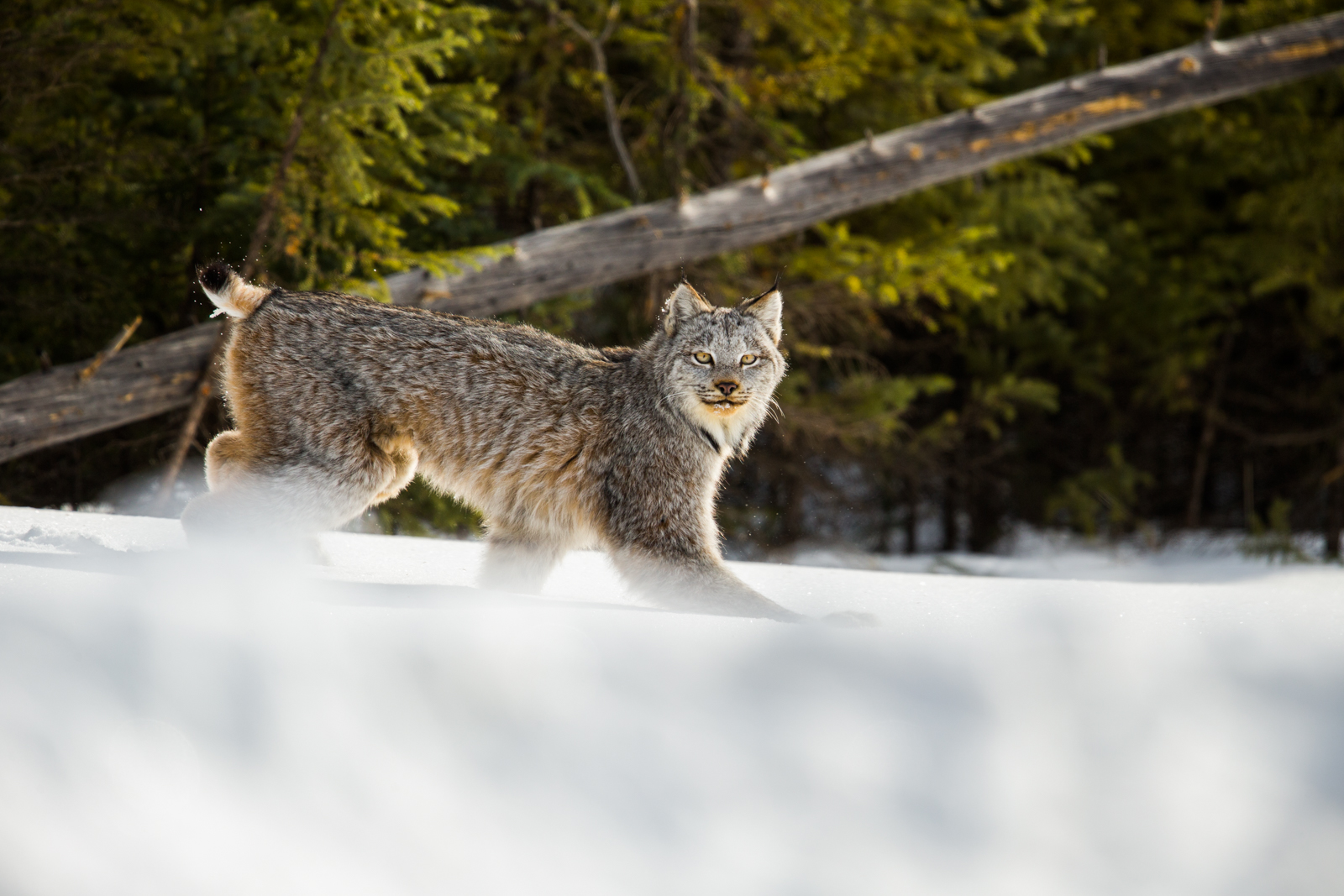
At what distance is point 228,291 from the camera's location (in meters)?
4.12

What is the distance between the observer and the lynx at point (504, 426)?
12.9ft

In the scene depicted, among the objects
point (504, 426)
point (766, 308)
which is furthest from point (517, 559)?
point (766, 308)

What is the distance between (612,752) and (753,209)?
576 cm

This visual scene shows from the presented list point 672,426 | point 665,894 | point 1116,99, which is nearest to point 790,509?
point 1116,99

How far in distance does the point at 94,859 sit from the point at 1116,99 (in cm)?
845

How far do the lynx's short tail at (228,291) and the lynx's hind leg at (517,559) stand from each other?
1274 mm

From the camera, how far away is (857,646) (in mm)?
3053

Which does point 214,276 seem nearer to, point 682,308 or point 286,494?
point 286,494

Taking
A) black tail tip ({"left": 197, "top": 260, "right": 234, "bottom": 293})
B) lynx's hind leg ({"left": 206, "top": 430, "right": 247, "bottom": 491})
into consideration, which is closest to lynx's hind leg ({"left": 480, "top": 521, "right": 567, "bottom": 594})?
lynx's hind leg ({"left": 206, "top": 430, "right": 247, "bottom": 491})

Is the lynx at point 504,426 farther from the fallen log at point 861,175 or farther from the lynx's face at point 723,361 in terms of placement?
the fallen log at point 861,175

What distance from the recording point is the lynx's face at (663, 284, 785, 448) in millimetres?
4129

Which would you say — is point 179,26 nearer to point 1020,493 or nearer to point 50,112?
point 50,112

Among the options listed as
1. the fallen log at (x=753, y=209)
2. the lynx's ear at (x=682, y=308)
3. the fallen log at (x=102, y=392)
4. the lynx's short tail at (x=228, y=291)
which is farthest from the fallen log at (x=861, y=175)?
the lynx's ear at (x=682, y=308)

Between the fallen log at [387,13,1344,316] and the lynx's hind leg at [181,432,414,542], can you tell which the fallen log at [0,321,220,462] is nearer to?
the fallen log at [387,13,1344,316]
